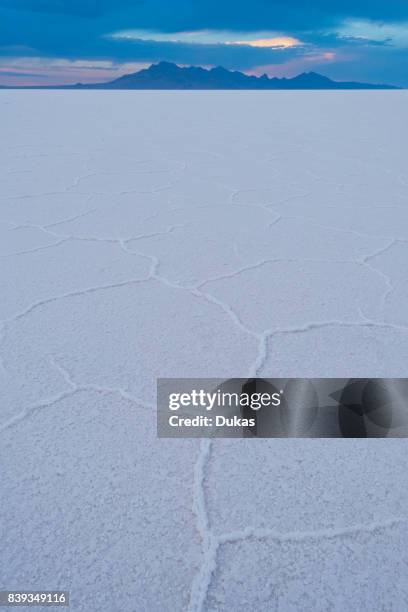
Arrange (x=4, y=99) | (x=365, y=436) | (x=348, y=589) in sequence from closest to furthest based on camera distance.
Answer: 1. (x=348, y=589)
2. (x=365, y=436)
3. (x=4, y=99)

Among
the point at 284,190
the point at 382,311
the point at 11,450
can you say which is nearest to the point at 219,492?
the point at 11,450

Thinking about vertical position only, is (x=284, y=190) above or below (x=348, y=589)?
above

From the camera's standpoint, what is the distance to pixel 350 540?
2.27 ft

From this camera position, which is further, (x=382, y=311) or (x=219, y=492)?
(x=382, y=311)

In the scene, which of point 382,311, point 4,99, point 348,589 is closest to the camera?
point 348,589

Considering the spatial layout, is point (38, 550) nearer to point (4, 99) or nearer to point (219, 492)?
point (219, 492)

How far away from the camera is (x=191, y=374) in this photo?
1.04 meters

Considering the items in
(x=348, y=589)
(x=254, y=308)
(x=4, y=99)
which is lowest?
(x=348, y=589)

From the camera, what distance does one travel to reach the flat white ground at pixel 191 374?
2.15ft

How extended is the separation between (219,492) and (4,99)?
8149mm

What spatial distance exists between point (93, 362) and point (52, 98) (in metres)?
8.16

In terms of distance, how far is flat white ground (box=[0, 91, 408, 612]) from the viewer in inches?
25.8

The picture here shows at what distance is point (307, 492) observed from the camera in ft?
2.51

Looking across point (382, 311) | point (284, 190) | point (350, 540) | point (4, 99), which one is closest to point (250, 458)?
point (350, 540)
